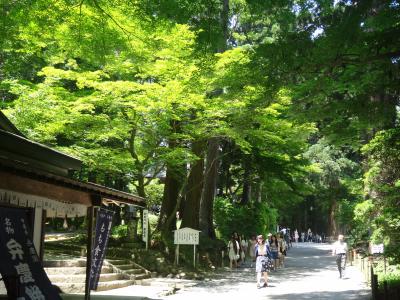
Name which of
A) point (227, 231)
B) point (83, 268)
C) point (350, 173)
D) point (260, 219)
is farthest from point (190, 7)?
point (350, 173)

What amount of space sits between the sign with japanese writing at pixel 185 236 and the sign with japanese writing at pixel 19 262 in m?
12.1

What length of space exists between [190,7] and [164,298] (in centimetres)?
895

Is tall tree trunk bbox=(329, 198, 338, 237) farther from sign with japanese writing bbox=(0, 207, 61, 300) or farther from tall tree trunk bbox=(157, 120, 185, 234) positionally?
sign with japanese writing bbox=(0, 207, 61, 300)

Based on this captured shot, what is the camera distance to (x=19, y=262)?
22.9 feet

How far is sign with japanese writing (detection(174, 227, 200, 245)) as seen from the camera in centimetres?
1944

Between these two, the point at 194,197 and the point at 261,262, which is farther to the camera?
the point at 194,197

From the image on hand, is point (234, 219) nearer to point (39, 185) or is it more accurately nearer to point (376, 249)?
point (376, 249)

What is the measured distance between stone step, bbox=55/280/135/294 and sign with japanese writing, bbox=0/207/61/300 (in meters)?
6.94

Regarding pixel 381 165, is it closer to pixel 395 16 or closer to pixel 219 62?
pixel 395 16

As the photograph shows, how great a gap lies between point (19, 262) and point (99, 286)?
8141 mm

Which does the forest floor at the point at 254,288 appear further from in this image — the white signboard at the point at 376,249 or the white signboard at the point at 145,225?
the white signboard at the point at 145,225

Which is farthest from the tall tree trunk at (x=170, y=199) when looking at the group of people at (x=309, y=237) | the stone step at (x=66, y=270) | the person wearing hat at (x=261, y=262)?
the group of people at (x=309, y=237)

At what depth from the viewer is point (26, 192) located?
7.68 meters

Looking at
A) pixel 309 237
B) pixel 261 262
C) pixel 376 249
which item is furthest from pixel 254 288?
pixel 309 237
